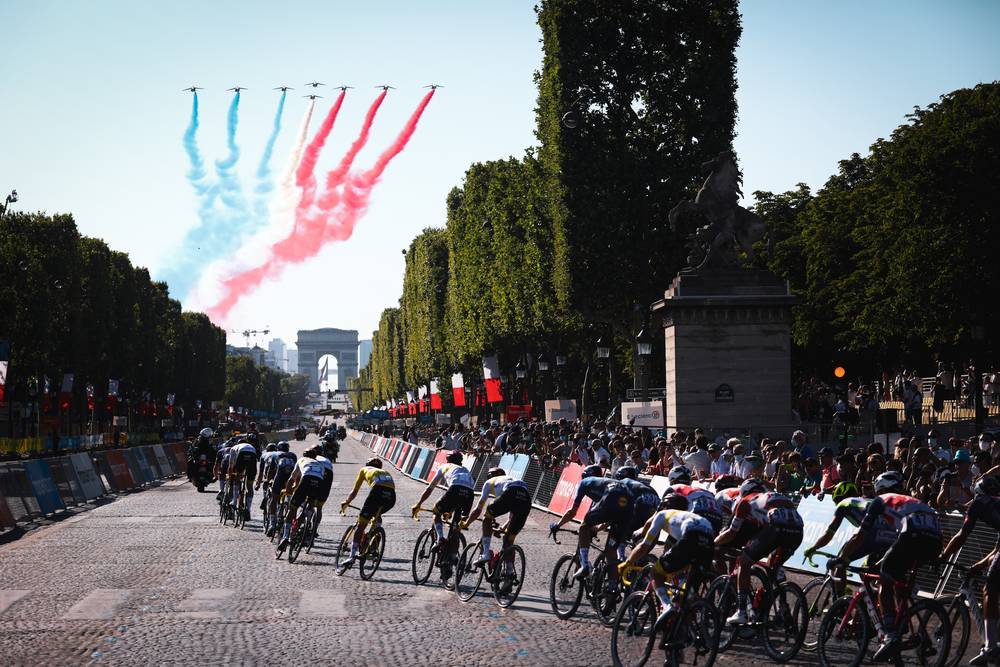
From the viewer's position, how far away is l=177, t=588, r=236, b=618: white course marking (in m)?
15.9

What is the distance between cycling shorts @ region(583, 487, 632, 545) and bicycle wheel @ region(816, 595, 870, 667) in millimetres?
3834

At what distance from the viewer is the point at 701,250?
3681cm

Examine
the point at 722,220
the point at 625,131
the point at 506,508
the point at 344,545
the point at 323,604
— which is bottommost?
the point at 323,604

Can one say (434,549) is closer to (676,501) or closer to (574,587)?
(574,587)

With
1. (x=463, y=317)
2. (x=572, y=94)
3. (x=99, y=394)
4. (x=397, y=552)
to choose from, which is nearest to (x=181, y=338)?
(x=99, y=394)

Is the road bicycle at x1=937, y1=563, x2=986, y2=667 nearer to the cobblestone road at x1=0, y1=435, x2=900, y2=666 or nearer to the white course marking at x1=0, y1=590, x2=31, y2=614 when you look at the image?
the cobblestone road at x1=0, y1=435, x2=900, y2=666

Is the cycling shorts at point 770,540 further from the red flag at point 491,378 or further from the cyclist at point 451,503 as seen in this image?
the red flag at point 491,378

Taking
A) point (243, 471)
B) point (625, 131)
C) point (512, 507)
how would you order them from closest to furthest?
point (512, 507)
point (243, 471)
point (625, 131)

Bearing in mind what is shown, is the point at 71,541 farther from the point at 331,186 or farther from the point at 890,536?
the point at 331,186

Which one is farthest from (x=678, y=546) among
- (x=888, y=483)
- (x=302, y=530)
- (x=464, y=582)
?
(x=302, y=530)

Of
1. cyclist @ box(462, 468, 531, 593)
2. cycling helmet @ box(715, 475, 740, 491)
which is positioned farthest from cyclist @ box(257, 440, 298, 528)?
cycling helmet @ box(715, 475, 740, 491)

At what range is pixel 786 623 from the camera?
522 inches

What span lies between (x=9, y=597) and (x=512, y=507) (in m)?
6.34

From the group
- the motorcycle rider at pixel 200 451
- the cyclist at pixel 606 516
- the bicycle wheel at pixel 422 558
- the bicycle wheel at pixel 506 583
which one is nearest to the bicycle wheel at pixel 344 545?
the bicycle wheel at pixel 422 558
